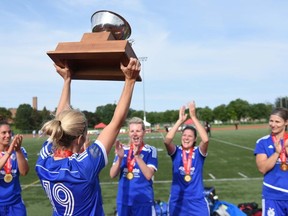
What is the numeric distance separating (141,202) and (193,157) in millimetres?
979

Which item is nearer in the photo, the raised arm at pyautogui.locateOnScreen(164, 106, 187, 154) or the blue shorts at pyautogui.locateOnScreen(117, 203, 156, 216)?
the blue shorts at pyautogui.locateOnScreen(117, 203, 156, 216)

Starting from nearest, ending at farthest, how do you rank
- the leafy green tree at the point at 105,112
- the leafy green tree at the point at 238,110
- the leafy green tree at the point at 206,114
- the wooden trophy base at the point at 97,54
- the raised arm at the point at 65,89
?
the wooden trophy base at the point at 97,54, the raised arm at the point at 65,89, the leafy green tree at the point at 105,112, the leafy green tree at the point at 238,110, the leafy green tree at the point at 206,114

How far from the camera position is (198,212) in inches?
169

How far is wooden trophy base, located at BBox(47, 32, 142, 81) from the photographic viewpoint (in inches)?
79.0

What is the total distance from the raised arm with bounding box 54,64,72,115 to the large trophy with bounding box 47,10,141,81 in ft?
0.17

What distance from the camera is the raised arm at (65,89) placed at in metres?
2.46

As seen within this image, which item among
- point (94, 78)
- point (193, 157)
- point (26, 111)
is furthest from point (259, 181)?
point (26, 111)

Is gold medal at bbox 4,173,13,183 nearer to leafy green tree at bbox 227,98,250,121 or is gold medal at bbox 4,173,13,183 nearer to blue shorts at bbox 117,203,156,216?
blue shorts at bbox 117,203,156,216

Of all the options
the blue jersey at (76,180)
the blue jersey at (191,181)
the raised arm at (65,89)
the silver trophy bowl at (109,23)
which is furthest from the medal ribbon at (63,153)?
the blue jersey at (191,181)

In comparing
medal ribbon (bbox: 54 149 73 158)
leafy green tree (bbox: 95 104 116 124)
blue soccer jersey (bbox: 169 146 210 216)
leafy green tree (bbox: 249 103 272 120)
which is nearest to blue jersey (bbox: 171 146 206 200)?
blue soccer jersey (bbox: 169 146 210 216)

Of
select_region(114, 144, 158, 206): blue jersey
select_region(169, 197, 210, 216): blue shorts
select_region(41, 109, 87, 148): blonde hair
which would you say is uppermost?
select_region(41, 109, 87, 148): blonde hair

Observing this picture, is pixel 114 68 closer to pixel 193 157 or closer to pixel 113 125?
pixel 113 125

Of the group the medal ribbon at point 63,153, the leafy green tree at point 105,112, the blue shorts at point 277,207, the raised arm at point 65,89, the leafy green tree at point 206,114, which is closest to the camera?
the medal ribbon at point 63,153

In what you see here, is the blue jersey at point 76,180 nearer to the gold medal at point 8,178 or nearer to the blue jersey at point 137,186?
the blue jersey at point 137,186
